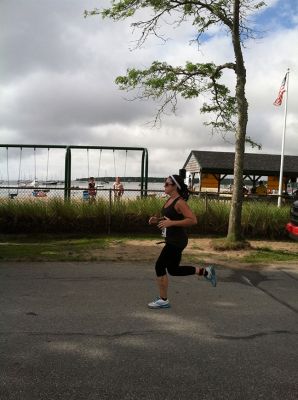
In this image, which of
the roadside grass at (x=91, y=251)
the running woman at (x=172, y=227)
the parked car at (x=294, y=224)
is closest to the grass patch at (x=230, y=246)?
the roadside grass at (x=91, y=251)

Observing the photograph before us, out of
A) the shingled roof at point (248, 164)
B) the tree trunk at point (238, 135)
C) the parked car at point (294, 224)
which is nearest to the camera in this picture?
the parked car at point (294, 224)

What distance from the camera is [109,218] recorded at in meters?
12.8

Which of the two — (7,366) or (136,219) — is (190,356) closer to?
(7,366)

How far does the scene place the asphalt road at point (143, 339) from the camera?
353 cm

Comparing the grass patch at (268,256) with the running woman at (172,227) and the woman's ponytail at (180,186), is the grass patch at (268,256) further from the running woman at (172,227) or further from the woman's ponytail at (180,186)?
the woman's ponytail at (180,186)

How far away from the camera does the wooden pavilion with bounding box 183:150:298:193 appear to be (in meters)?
31.8

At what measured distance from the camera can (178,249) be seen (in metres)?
5.69

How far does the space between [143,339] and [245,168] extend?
28.2 metres

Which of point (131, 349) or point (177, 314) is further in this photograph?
point (177, 314)

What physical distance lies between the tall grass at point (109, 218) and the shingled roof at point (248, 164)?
18594 millimetres

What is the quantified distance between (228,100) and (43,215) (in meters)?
6.01

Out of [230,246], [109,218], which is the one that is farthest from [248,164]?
[230,246]

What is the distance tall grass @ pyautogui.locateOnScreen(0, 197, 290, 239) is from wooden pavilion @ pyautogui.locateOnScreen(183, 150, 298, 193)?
60.8ft

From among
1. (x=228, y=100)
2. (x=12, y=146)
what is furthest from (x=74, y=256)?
(x=12, y=146)
